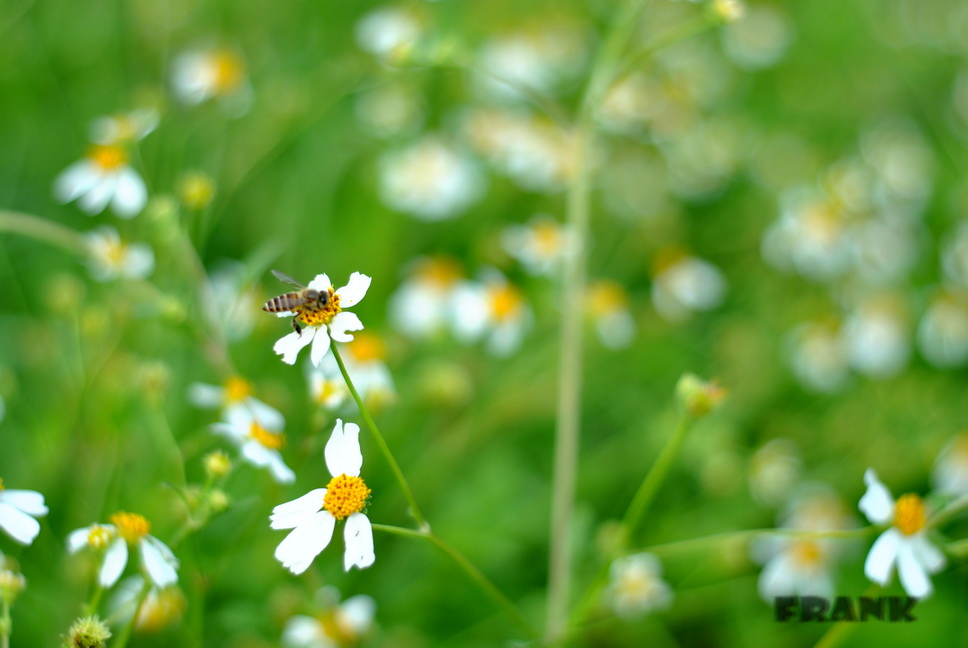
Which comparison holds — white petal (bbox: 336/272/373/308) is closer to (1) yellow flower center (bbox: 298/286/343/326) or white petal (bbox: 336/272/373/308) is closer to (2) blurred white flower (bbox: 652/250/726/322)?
(1) yellow flower center (bbox: 298/286/343/326)

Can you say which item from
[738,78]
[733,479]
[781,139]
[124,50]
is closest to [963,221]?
[781,139]

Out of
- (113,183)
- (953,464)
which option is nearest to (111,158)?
(113,183)

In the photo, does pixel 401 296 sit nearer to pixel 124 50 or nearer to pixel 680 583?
pixel 680 583

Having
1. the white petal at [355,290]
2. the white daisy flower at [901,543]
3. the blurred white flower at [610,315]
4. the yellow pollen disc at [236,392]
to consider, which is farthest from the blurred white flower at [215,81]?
the white daisy flower at [901,543]

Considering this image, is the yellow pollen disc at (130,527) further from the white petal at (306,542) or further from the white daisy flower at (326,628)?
the white daisy flower at (326,628)

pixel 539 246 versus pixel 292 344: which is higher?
pixel 539 246

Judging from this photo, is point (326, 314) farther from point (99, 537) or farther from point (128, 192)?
point (128, 192)

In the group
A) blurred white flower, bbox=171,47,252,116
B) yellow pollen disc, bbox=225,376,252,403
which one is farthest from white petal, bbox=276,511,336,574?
blurred white flower, bbox=171,47,252,116
